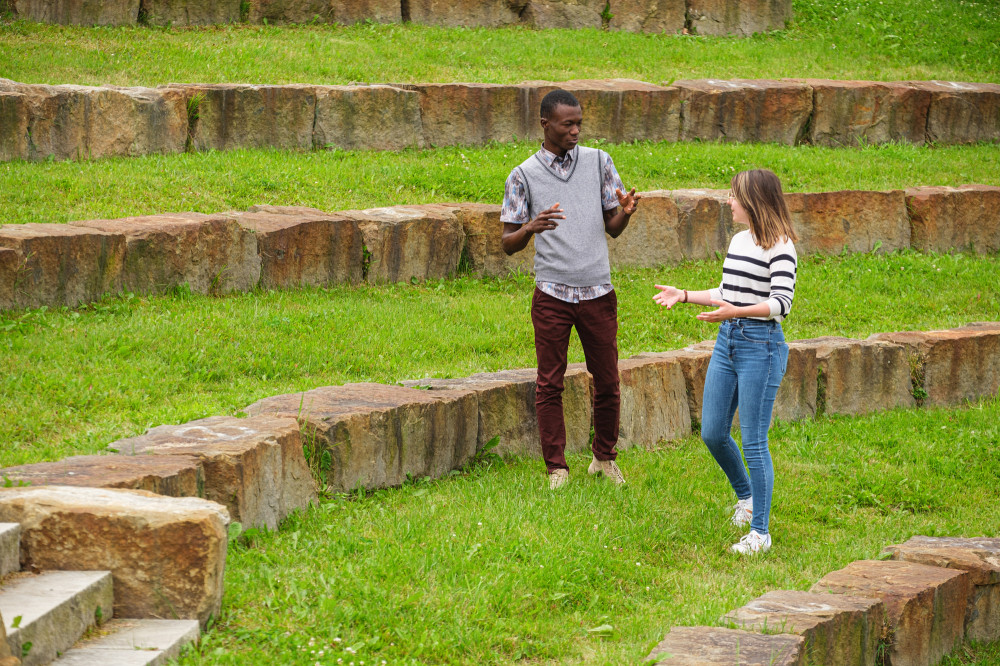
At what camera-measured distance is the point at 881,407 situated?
9.49m

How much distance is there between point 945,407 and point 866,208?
3293mm

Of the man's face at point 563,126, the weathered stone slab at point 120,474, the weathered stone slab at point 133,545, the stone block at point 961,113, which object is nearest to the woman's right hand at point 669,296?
the man's face at point 563,126

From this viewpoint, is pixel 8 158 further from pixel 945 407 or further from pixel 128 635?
pixel 945 407

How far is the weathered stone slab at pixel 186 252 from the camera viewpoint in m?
8.30

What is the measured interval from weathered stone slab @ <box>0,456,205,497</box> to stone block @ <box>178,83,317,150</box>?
21.8ft

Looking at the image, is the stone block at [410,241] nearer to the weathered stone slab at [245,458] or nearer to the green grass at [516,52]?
the green grass at [516,52]

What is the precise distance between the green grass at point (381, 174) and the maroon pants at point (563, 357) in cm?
435

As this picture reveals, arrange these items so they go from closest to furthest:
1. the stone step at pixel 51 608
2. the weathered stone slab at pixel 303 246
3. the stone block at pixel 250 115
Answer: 1. the stone step at pixel 51 608
2. the weathered stone slab at pixel 303 246
3. the stone block at pixel 250 115

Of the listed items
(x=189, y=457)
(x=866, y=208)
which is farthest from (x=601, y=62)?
(x=189, y=457)

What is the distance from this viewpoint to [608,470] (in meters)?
6.69

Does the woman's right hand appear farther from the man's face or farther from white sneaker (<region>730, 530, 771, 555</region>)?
white sneaker (<region>730, 530, 771, 555</region>)

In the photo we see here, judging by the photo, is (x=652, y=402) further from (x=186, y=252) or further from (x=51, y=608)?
(x=51, y=608)

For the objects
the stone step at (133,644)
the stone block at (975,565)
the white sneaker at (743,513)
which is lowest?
the stone block at (975,565)

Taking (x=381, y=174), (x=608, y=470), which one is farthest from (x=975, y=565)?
(x=381, y=174)
